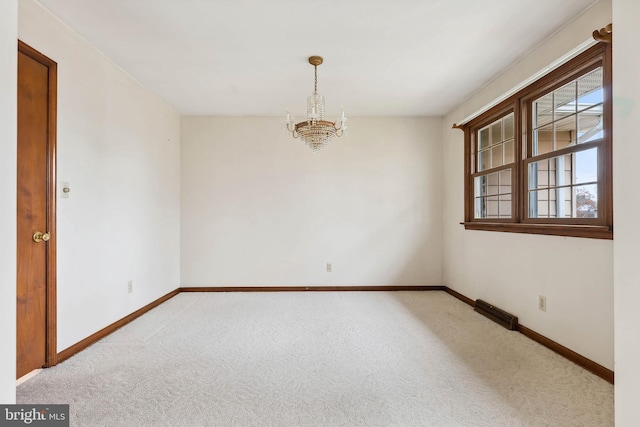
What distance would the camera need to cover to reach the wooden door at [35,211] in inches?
78.5

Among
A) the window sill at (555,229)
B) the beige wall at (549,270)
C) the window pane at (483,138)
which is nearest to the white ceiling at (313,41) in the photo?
the beige wall at (549,270)

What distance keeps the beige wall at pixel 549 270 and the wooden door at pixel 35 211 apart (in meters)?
3.72

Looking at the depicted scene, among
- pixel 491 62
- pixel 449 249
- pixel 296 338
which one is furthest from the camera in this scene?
pixel 449 249

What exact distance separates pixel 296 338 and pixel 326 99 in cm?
277

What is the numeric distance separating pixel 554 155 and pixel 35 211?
12.9 feet

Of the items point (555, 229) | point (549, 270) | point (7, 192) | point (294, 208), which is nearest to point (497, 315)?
point (549, 270)

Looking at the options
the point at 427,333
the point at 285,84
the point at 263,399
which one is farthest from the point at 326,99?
the point at 263,399

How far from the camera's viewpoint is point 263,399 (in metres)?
1.83

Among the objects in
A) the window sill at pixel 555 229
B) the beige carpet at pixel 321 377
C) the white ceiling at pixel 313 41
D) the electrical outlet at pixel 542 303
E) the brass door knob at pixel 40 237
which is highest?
the white ceiling at pixel 313 41

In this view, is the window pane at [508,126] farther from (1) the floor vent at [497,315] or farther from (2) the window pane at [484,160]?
(1) the floor vent at [497,315]

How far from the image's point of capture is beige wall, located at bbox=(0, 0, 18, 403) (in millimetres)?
1055

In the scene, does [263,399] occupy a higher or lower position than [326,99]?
lower

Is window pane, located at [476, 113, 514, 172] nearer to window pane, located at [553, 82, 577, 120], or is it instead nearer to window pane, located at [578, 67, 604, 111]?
window pane, located at [553, 82, 577, 120]

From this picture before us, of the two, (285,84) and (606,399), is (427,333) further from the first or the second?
(285,84)
